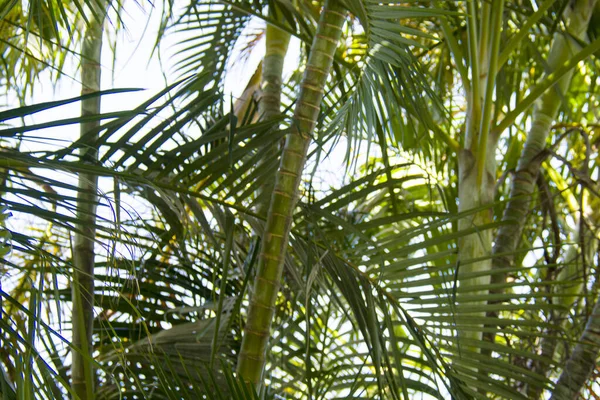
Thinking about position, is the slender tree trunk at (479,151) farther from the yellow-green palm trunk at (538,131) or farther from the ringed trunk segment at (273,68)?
the ringed trunk segment at (273,68)

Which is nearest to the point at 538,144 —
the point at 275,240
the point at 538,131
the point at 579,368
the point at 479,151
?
the point at 538,131

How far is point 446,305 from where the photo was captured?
3.71 feet

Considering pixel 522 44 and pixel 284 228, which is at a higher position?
pixel 522 44

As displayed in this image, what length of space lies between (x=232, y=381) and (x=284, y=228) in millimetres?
247

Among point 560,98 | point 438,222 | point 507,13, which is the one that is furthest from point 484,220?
point 507,13

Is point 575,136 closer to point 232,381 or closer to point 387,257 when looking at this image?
point 387,257

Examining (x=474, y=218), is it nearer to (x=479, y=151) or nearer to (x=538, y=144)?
(x=479, y=151)

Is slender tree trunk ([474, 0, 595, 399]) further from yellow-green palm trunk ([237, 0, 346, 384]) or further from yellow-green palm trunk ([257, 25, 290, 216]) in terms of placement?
yellow-green palm trunk ([237, 0, 346, 384])

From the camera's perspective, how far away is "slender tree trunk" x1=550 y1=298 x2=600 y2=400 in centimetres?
127

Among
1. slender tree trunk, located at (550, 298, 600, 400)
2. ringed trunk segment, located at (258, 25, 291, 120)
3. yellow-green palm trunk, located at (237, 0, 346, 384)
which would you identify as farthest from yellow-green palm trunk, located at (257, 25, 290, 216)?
slender tree trunk, located at (550, 298, 600, 400)

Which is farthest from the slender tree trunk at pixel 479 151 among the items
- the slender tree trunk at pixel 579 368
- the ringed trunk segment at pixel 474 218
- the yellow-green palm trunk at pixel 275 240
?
the yellow-green palm trunk at pixel 275 240

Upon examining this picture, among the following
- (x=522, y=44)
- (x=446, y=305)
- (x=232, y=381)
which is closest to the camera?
(x=232, y=381)

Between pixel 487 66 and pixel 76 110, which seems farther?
pixel 76 110

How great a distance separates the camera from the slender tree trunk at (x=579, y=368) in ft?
4.16
